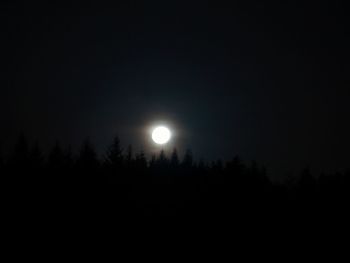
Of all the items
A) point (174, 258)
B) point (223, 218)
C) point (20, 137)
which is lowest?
point (174, 258)

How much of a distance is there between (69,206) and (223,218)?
44.5 ft

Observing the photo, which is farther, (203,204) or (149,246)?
(203,204)

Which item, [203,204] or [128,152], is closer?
[203,204]

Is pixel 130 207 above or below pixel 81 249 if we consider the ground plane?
above

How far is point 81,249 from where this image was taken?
30312 mm

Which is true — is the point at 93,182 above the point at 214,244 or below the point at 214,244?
above

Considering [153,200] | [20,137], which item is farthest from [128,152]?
[153,200]

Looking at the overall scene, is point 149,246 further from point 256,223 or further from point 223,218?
point 256,223

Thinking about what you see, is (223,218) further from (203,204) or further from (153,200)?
(153,200)

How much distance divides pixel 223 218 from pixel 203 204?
Result: 371cm

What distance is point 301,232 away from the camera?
44281 millimetres

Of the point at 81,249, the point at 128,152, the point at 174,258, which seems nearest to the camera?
the point at 81,249

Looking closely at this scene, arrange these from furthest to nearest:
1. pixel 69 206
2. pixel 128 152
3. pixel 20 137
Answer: pixel 128 152, pixel 20 137, pixel 69 206

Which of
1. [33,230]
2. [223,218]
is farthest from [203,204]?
[33,230]
